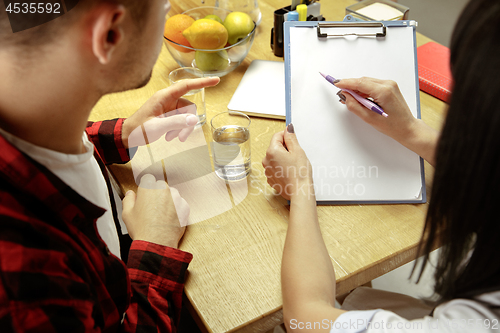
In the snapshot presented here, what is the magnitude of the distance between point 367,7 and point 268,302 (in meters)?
1.10

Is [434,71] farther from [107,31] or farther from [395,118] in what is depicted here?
[107,31]

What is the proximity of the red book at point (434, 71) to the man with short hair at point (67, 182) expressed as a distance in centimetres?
76

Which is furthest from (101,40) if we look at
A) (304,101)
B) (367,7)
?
(367,7)

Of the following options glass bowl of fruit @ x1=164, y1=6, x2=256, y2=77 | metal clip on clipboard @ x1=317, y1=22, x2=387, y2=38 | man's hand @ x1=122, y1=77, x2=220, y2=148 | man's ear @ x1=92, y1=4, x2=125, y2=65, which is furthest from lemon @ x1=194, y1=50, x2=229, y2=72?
man's ear @ x1=92, y1=4, x2=125, y2=65

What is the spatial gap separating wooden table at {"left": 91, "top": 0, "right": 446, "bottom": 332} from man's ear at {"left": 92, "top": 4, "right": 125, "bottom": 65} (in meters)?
0.38

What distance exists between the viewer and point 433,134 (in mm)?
793

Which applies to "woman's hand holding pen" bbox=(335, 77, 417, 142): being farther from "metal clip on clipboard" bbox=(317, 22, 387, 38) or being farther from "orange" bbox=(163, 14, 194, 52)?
"orange" bbox=(163, 14, 194, 52)

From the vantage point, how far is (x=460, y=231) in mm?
478

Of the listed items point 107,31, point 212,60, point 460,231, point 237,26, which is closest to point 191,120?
point 212,60

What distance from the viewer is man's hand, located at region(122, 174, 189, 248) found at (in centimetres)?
72

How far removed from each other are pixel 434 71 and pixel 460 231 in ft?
2.35

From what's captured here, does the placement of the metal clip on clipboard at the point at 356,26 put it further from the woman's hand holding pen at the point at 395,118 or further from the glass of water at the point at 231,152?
the glass of water at the point at 231,152

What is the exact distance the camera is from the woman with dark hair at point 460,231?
405 millimetres

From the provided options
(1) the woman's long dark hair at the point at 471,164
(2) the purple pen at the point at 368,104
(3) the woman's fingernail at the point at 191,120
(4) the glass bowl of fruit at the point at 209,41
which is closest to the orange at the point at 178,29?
(4) the glass bowl of fruit at the point at 209,41
